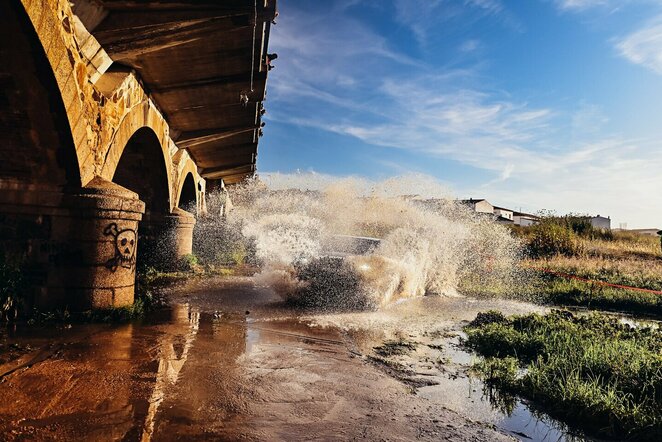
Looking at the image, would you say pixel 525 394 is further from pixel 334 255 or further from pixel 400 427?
pixel 334 255

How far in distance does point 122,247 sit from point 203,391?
3640 millimetres

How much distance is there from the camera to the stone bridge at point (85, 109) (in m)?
5.30

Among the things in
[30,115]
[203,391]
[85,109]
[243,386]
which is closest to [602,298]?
[243,386]

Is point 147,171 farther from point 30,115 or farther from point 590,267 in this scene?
point 590,267

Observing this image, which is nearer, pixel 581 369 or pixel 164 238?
pixel 581 369

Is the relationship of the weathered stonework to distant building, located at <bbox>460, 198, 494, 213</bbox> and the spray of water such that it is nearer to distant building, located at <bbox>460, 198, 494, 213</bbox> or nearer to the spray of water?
the spray of water

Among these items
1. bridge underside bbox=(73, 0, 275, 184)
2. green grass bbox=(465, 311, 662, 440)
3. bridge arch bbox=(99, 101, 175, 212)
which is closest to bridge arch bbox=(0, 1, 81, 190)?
bridge arch bbox=(99, 101, 175, 212)

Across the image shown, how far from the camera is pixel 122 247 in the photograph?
675 cm

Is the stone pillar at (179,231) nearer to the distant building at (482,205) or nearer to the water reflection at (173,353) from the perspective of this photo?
the water reflection at (173,353)

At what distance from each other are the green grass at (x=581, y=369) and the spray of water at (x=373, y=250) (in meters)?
2.92

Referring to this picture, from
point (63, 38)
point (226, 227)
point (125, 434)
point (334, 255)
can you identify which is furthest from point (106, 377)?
point (226, 227)

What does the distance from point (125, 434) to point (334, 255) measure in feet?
23.5

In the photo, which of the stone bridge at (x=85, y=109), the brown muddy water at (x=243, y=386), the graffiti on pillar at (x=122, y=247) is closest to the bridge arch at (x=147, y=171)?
the stone bridge at (x=85, y=109)

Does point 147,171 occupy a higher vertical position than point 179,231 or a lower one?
higher
